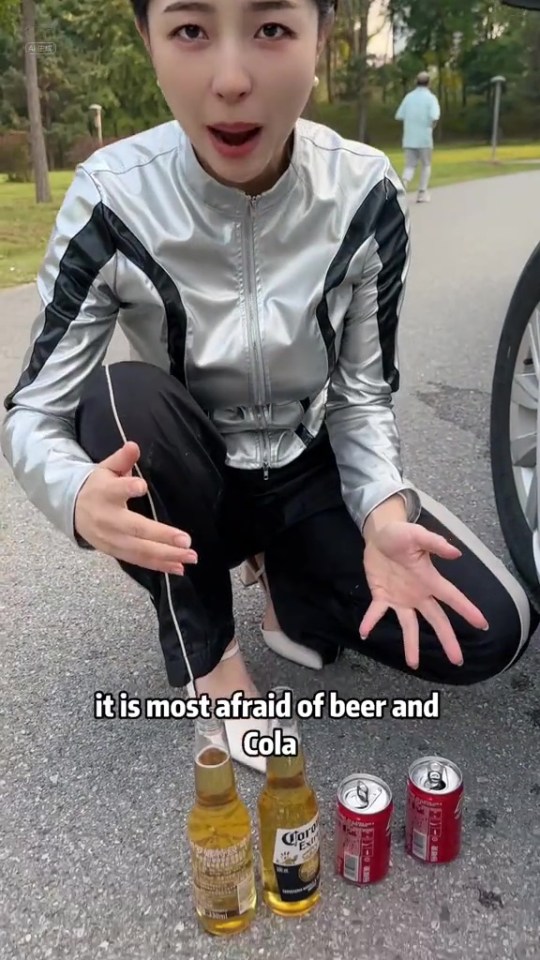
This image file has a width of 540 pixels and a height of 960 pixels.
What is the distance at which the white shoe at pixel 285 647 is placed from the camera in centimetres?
190

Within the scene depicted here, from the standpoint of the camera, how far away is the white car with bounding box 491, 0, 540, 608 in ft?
6.89

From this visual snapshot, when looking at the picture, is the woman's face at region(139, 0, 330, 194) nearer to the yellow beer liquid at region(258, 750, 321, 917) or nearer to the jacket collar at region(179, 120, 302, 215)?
the jacket collar at region(179, 120, 302, 215)

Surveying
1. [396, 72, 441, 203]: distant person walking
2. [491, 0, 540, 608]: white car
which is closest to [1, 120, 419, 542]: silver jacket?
[491, 0, 540, 608]: white car

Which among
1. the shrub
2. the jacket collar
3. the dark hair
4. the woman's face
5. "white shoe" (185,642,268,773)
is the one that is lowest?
the shrub

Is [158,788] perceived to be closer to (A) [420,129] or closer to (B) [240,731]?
(B) [240,731]

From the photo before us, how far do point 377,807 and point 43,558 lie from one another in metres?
1.33

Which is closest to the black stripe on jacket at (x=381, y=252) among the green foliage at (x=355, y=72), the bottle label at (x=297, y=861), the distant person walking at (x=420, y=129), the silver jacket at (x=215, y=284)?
the silver jacket at (x=215, y=284)

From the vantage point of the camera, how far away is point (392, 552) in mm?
1415

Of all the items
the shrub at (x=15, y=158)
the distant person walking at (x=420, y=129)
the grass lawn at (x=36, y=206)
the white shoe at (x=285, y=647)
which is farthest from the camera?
the shrub at (x=15, y=158)

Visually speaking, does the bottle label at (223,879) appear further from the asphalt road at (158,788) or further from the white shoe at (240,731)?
the white shoe at (240,731)

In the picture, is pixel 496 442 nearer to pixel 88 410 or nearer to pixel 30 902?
pixel 88 410

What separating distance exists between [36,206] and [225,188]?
10886 mm

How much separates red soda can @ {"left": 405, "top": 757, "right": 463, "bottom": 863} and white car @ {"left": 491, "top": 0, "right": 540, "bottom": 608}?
0.70 metres

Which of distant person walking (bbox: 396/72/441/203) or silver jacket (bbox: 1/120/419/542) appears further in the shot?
A: distant person walking (bbox: 396/72/441/203)
